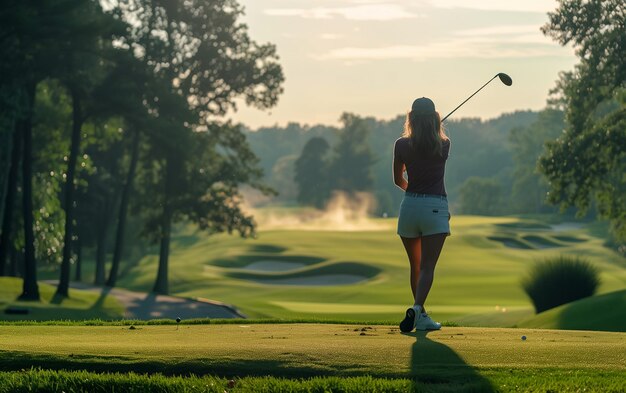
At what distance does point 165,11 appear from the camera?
56.9 meters

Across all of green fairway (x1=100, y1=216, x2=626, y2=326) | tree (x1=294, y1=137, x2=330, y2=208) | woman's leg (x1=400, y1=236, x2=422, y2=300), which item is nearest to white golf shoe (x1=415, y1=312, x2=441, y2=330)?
woman's leg (x1=400, y1=236, x2=422, y2=300)

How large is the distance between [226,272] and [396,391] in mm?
64054

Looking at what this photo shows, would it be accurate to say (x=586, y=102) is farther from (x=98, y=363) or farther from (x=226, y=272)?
(x=226, y=272)

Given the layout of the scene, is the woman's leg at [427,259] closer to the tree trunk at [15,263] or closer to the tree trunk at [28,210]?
the tree trunk at [28,210]

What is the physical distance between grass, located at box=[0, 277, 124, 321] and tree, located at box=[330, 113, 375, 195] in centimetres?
12826

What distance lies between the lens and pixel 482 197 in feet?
559

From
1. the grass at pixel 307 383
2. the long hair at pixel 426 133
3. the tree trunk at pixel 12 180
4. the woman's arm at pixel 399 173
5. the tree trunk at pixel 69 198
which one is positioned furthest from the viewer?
the tree trunk at pixel 69 198

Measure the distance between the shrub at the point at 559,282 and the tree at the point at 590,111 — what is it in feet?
9.60

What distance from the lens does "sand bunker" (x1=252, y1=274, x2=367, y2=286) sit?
65688 mm

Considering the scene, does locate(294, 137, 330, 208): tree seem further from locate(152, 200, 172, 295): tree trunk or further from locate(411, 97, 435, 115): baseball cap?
locate(411, 97, 435, 115): baseball cap

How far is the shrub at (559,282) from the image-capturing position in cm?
3581

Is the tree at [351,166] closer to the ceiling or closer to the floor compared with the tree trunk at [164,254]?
closer to the ceiling

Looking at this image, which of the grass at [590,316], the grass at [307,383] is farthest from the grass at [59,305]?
the grass at [307,383]

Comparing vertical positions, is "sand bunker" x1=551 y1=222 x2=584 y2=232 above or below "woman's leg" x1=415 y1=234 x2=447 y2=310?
above
